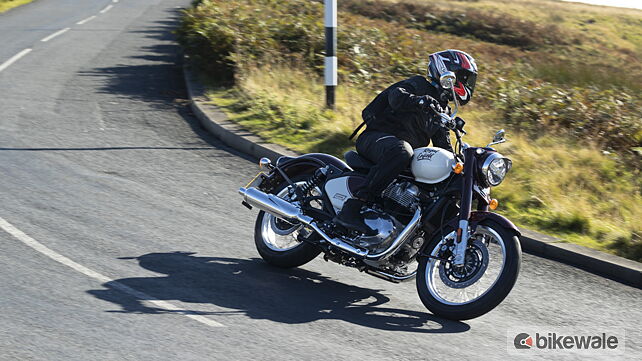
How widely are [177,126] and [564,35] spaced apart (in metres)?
35.4

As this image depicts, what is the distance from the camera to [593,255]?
7.27m

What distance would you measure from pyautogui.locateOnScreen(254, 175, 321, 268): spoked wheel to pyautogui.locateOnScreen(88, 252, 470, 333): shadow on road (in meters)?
0.09

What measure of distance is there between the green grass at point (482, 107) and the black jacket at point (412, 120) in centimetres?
→ 241

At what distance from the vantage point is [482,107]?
14445 mm

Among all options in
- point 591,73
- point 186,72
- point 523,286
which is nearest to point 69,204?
point 523,286

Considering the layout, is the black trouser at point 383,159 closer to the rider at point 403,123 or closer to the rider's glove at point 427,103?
the rider at point 403,123

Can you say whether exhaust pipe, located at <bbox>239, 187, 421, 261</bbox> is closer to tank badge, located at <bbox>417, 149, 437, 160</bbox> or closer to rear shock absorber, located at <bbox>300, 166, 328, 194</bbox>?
rear shock absorber, located at <bbox>300, 166, 328, 194</bbox>

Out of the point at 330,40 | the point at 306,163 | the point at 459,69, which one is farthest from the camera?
the point at 330,40

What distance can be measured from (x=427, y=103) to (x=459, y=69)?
376 mm

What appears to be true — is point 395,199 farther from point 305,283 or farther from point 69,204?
point 69,204

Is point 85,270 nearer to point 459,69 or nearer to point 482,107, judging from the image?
point 459,69

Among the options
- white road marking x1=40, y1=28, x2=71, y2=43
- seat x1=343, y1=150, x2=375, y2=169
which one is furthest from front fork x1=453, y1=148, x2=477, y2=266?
white road marking x1=40, y1=28, x2=71, y2=43

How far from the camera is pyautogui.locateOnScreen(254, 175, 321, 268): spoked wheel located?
656cm

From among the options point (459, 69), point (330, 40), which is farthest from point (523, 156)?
point (459, 69)
